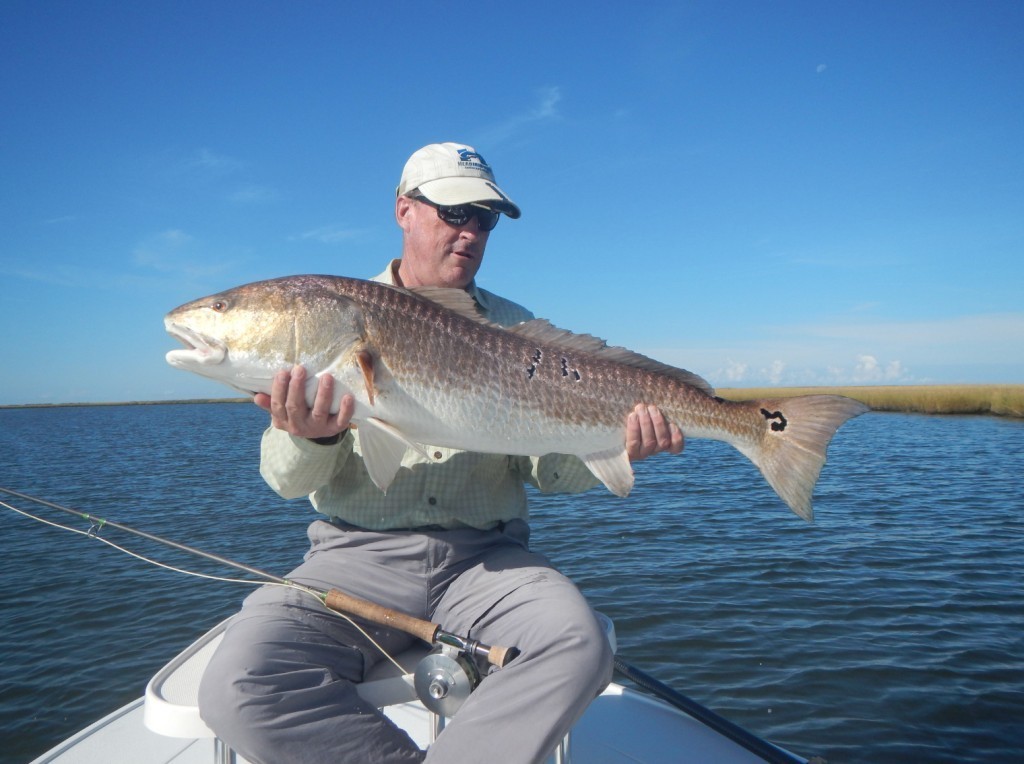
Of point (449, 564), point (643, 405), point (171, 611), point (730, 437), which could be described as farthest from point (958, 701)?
point (171, 611)

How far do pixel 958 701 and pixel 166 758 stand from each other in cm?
672

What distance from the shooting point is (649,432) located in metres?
3.62

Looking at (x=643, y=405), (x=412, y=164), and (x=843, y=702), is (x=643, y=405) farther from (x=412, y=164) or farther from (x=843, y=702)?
(x=843, y=702)

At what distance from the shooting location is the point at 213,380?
3514mm

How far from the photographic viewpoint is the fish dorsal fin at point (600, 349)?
3.74 m

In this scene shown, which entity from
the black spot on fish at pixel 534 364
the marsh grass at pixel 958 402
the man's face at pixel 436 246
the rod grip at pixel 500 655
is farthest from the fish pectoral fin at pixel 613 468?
the marsh grass at pixel 958 402

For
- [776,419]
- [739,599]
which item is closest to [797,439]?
[776,419]

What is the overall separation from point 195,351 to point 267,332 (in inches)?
14.9

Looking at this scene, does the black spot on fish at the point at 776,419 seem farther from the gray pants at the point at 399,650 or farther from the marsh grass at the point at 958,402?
the marsh grass at the point at 958,402

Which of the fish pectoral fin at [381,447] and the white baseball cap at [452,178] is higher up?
the white baseball cap at [452,178]

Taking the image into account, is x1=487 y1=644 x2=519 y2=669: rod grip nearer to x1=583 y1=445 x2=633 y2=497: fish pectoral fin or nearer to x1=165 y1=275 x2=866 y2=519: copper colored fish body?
x1=165 y1=275 x2=866 y2=519: copper colored fish body

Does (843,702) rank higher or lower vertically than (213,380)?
lower

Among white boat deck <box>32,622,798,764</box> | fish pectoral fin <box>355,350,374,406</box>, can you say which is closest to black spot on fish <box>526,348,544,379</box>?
fish pectoral fin <box>355,350,374,406</box>

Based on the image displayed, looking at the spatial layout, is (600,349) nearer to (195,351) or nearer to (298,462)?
(298,462)
